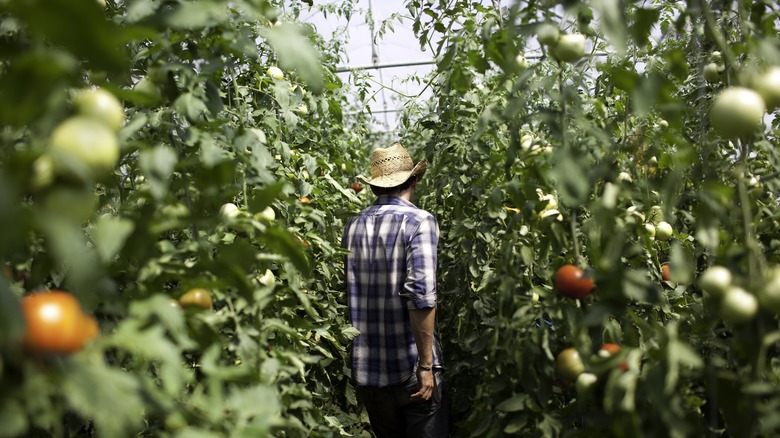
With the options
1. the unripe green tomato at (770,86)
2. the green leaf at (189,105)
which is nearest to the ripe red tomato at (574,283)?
the unripe green tomato at (770,86)

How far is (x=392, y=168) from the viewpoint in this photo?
7.82ft

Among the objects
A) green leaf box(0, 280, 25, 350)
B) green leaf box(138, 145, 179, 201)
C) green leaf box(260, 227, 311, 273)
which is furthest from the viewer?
green leaf box(260, 227, 311, 273)

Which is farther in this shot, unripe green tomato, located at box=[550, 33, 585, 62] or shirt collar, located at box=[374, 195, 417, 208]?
shirt collar, located at box=[374, 195, 417, 208]

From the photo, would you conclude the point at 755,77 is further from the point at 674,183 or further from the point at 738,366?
the point at 738,366

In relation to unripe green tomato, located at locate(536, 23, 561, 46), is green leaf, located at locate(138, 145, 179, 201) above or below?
below

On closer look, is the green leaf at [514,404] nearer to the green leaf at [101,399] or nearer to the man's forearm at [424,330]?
the green leaf at [101,399]

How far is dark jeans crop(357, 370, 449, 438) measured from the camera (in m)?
2.10

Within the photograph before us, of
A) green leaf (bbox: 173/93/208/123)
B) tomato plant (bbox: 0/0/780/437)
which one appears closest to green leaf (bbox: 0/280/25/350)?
tomato plant (bbox: 0/0/780/437)

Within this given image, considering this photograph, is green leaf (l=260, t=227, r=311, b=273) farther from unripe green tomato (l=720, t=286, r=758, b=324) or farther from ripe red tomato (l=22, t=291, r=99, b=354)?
unripe green tomato (l=720, t=286, r=758, b=324)

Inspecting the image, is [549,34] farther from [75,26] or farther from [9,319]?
[9,319]

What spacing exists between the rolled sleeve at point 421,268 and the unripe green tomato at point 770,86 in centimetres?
132

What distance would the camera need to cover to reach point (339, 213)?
183 cm

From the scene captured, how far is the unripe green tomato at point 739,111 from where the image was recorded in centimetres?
80

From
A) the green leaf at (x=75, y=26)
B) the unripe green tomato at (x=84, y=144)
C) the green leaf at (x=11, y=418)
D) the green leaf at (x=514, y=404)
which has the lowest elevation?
the green leaf at (x=514, y=404)
